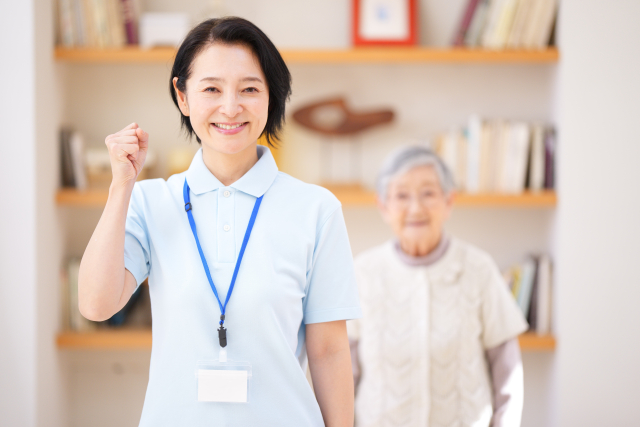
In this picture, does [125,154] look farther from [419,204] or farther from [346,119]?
[346,119]

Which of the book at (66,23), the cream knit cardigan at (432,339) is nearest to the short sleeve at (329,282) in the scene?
the cream knit cardigan at (432,339)

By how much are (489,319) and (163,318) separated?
1.14 meters

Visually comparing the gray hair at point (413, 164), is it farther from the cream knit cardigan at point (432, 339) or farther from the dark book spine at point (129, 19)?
the dark book spine at point (129, 19)

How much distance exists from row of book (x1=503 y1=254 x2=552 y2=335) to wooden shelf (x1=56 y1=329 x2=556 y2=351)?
3.5 inches

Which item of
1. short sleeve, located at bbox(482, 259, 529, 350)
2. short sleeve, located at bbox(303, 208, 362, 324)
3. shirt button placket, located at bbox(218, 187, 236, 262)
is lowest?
short sleeve, located at bbox(482, 259, 529, 350)

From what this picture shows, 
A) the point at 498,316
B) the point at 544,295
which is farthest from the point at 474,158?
the point at 498,316

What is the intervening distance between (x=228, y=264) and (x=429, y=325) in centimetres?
98

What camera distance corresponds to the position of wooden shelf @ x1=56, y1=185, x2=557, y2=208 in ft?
9.61

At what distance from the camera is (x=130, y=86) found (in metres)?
3.21

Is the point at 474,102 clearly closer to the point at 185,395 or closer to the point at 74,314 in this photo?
the point at 74,314

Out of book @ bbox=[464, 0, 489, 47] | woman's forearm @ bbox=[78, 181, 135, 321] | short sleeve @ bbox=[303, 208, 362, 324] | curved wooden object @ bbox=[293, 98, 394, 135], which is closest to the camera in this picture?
woman's forearm @ bbox=[78, 181, 135, 321]

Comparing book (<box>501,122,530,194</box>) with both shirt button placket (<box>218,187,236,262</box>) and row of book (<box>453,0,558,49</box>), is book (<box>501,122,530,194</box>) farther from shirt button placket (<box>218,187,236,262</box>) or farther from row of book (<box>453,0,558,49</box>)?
shirt button placket (<box>218,187,236,262</box>)

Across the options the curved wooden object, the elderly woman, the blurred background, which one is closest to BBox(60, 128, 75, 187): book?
the blurred background

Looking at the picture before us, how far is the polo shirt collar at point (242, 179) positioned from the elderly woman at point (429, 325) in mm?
870
